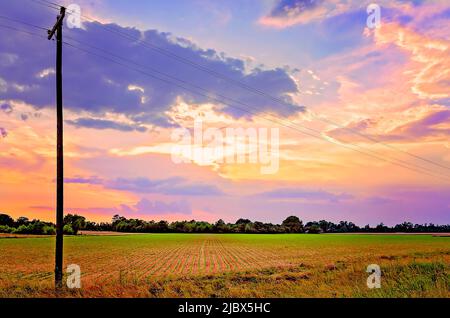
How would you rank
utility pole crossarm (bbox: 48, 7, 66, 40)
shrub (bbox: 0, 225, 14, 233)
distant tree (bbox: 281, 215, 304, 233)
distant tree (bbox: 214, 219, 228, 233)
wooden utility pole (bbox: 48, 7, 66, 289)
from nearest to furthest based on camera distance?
wooden utility pole (bbox: 48, 7, 66, 289)
utility pole crossarm (bbox: 48, 7, 66, 40)
shrub (bbox: 0, 225, 14, 233)
distant tree (bbox: 214, 219, 228, 233)
distant tree (bbox: 281, 215, 304, 233)

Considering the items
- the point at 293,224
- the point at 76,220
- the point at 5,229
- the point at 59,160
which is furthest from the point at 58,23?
the point at 293,224

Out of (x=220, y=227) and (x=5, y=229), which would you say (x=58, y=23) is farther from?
(x=220, y=227)

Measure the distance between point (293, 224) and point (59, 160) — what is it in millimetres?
182301

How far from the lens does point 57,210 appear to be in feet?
64.1

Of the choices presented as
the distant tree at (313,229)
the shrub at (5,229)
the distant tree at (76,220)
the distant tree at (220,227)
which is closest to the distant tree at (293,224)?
the distant tree at (313,229)

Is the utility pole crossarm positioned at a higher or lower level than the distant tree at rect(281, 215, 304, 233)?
higher

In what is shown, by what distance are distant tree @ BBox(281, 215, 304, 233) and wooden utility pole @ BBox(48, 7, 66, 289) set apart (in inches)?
7086

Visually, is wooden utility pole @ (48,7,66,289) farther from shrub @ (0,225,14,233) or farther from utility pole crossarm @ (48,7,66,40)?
shrub @ (0,225,14,233)

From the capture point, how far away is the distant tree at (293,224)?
194625 millimetres

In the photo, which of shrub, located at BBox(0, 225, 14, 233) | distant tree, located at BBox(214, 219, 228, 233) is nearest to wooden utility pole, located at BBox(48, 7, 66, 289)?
shrub, located at BBox(0, 225, 14, 233)

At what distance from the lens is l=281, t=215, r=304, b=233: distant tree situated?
195 meters

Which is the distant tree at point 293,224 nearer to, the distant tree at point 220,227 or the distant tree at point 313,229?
the distant tree at point 313,229
